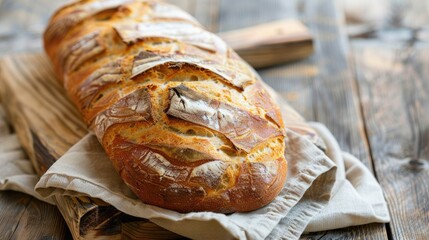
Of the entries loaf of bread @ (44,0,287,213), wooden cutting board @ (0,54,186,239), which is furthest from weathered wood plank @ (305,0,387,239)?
wooden cutting board @ (0,54,186,239)

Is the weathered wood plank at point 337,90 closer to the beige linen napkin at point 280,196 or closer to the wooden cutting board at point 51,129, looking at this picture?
the beige linen napkin at point 280,196

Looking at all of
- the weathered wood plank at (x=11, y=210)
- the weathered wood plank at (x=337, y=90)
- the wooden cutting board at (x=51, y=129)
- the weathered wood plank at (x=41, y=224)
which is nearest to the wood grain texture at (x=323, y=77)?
the weathered wood plank at (x=337, y=90)

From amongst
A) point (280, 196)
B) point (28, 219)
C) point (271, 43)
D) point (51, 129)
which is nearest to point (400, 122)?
point (271, 43)

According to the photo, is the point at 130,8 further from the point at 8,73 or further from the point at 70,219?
the point at 70,219

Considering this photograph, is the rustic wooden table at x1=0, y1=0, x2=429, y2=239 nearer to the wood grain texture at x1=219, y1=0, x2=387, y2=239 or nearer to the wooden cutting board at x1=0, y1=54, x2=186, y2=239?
the wood grain texture at x1=219, y1=0, x2=387, y2=239

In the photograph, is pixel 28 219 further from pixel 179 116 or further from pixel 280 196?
pixel 280 196

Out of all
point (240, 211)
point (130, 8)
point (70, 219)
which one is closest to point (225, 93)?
point (240, 211)
